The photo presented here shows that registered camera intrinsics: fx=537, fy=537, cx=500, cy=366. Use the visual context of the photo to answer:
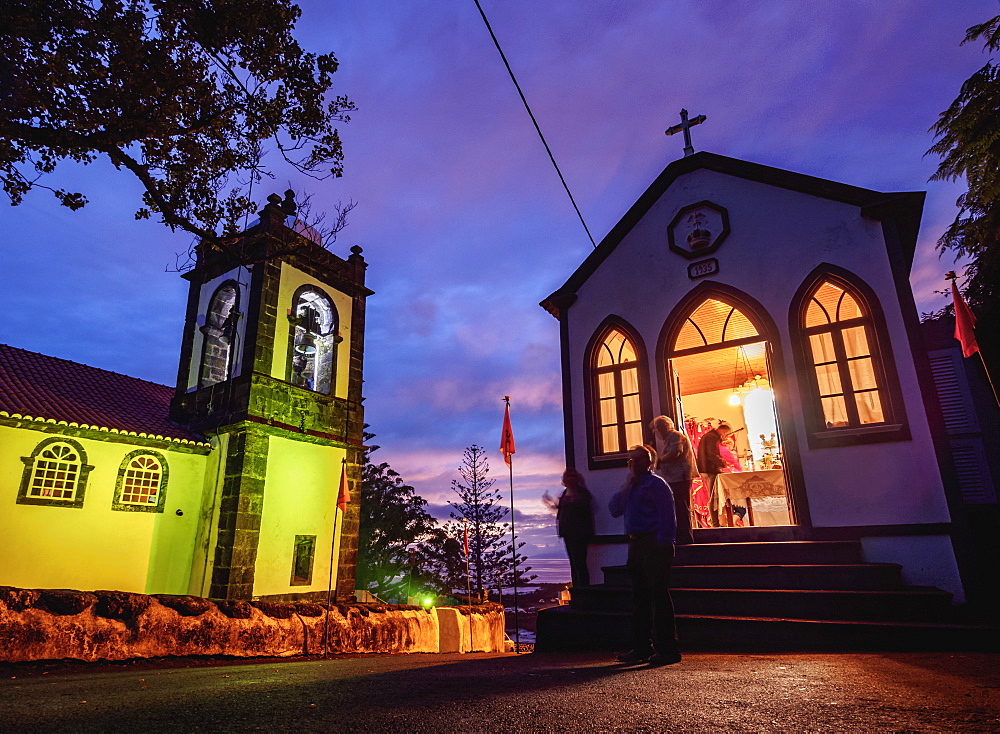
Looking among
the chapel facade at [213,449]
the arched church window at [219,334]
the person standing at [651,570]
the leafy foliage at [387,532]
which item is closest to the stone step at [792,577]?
the person standing at [651,570]

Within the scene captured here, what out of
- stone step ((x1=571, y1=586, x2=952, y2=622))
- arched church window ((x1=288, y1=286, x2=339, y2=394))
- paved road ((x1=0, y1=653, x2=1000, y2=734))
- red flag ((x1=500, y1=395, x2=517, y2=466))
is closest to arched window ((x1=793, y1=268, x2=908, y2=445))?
stone step ((x1=571, y1=586, x2=952, y2=622))

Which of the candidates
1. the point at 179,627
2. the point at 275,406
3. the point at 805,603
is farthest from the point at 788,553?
the point at 275,406

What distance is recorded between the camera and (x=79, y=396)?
14219mm

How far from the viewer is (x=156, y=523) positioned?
44.7ft

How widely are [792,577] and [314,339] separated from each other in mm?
14450

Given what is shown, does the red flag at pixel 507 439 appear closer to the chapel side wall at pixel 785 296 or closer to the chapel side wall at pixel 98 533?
the chapel side wall at pixel 785 296

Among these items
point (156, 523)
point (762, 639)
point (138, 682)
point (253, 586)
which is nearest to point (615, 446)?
point (762, 639)

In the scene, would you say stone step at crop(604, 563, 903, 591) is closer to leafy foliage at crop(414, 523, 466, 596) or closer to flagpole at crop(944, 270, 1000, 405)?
flagpole at crop(944, 270, 1000, 405)

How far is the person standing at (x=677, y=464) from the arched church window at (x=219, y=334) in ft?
42.0

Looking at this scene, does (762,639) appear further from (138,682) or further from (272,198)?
(272,198)

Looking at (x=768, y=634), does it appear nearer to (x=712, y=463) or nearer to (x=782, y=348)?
(x=712, y=463)

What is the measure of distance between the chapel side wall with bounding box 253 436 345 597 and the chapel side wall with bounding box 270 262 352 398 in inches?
83.9

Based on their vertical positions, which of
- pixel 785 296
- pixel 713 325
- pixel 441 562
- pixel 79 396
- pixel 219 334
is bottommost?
pixel 441 562

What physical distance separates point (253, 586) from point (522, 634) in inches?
740
